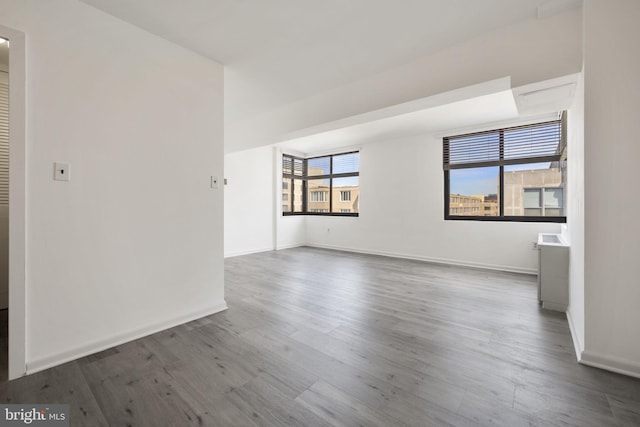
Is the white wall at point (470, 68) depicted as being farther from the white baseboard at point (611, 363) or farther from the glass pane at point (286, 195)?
the glass pane at point (286, 195)

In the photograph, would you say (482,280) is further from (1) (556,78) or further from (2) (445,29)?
(2) (445,29)

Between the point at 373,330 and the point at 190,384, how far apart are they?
4.75ft

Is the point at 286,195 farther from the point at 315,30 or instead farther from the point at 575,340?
the point at 575,340

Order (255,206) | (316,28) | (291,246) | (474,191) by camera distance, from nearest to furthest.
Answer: (316,28)
(474,191)
(255,206)
(291,246)

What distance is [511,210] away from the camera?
4781 mm

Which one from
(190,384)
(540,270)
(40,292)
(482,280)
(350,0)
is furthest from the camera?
(482,280)

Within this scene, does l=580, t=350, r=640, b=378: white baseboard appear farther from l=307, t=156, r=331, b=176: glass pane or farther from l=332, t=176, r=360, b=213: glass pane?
l=307, t=156, r=331, b=176: glass pane

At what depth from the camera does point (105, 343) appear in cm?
205

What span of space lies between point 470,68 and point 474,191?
3.26 m

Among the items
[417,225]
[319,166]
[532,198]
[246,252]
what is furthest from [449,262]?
[246,252]

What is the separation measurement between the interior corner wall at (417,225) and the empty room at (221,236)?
3.96 feet

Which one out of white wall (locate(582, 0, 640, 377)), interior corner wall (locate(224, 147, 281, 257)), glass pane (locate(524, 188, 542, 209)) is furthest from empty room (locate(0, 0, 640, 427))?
interior corner wall (locate(224, 147, 281, 257))

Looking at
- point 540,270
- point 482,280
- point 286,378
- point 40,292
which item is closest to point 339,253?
point 482,280

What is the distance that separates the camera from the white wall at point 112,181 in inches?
70.6
